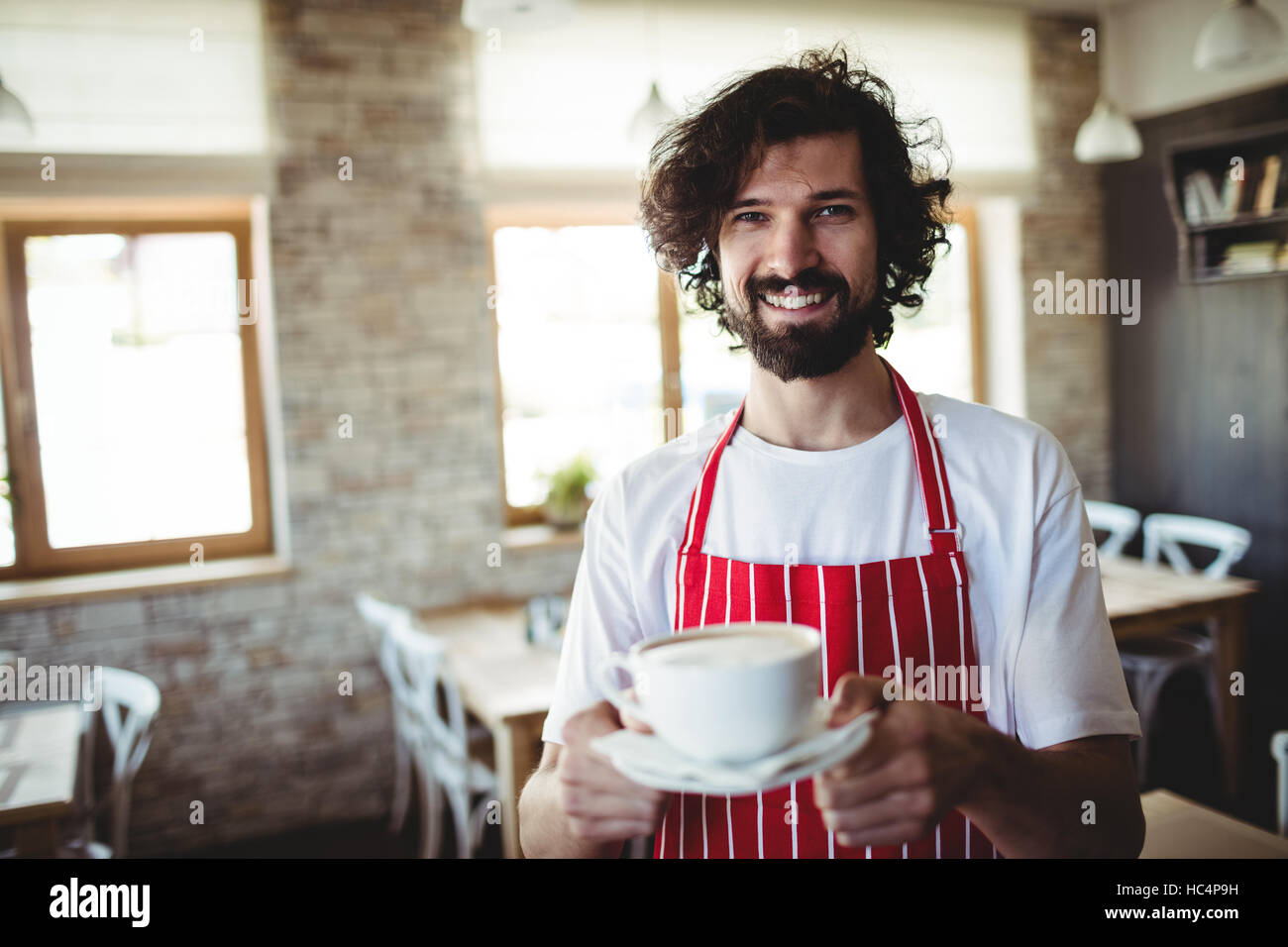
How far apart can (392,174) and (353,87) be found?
1.06 feet

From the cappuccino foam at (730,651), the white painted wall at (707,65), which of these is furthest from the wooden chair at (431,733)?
the cappuccino foam at (730,651)

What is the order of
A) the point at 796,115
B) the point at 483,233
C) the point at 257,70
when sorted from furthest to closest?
the point at 483,233, the point at 257,70, the point at 796,115

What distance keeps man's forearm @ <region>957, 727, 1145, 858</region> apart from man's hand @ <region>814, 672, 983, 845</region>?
0.28ft

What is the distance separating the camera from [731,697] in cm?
66

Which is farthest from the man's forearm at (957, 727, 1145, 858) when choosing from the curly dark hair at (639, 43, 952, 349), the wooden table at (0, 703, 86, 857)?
the wooden table at (0, 703, 86, 857)

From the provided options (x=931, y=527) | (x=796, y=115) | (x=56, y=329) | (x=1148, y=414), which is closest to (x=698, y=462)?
(x=931, y=527)

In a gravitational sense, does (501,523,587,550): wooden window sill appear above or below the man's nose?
below

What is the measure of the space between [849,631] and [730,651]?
15.4 inches

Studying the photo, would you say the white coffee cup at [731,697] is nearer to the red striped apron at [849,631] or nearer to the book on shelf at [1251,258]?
the red striped apron at [849,631]

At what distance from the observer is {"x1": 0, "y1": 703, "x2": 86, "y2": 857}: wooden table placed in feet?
6.65

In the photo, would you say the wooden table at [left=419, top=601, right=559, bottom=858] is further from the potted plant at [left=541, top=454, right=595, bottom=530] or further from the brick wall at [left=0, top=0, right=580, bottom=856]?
the potted plant at [left=541, top=454, right=595, bottom=530]

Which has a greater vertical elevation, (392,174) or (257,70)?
(257,70)
